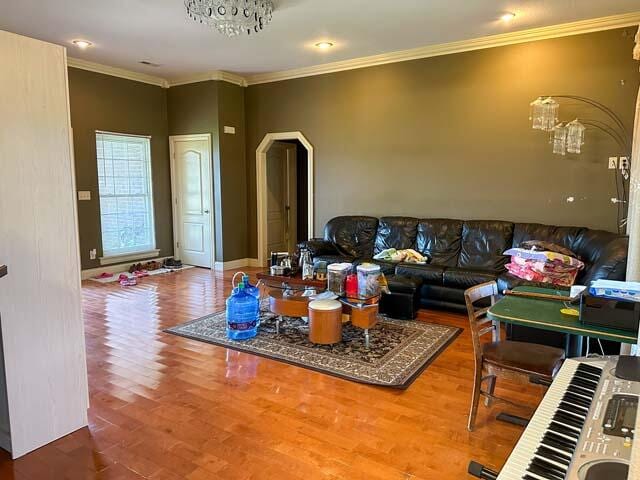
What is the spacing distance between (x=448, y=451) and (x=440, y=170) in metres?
3.97

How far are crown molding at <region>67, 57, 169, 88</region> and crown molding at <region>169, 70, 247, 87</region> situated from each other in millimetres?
197

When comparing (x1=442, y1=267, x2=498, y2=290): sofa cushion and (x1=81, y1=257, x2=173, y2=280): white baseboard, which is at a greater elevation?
(x1=442, y1=267, x2=498, y2=290): sofa cushion

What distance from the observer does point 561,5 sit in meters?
4.20

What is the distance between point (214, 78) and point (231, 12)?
9.94 feet

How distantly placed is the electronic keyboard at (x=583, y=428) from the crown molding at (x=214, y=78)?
6447 millimetres

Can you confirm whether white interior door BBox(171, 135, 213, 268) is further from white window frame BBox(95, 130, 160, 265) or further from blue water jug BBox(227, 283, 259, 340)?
blue water jug BBox(227, 283, 259, 340)

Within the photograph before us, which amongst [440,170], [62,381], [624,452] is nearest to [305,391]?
[62,381]

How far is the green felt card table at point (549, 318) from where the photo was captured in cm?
191

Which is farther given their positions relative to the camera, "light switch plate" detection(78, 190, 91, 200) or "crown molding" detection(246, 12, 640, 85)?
"light switch plate" detection(78, 190, 91, 200)

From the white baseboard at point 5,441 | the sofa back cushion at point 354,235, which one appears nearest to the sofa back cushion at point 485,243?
the sofa back cushion at point 354,235

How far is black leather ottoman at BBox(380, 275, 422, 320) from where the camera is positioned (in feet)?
14.6

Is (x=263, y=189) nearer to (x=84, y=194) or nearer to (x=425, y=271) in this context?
(x=84, y=194)

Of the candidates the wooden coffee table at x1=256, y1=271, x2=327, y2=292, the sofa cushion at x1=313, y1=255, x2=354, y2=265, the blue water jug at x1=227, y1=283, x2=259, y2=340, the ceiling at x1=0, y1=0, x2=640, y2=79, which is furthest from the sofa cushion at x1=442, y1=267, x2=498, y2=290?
the ceiling at x1=0, y1=0, x2=640, y2=79

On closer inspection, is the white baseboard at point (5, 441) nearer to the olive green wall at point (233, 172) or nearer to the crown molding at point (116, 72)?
the olive green wall at point (233, 172)
